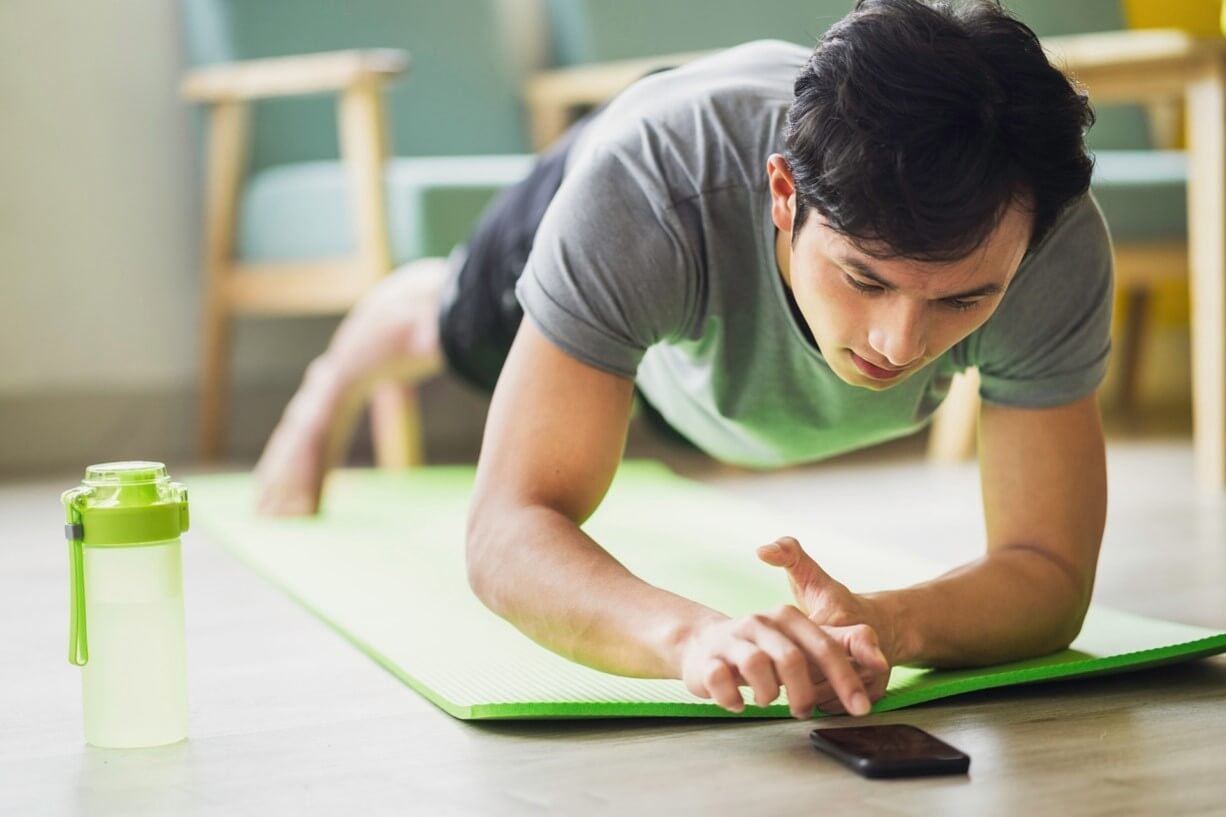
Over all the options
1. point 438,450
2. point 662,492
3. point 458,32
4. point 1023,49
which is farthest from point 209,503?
point 1023,49

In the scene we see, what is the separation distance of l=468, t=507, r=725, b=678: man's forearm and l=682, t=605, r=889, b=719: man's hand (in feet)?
0.15

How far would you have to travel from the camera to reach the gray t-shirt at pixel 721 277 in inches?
49.0

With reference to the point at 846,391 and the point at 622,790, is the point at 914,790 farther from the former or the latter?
the point at 846,391

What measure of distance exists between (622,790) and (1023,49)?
53 cm

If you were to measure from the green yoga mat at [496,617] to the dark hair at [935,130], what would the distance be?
1.21ft

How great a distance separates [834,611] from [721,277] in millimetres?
308

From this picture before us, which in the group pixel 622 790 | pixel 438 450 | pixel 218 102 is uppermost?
pixel 218 102

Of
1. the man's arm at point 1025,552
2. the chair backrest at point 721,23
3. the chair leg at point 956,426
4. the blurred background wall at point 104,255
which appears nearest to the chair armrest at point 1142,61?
the chair leg at point 956,426

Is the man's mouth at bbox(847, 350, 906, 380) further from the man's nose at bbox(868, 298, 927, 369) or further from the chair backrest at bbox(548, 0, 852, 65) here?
the chair backrest at bbox(548, 0, 852, 65)

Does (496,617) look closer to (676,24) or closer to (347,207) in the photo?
(347,207)

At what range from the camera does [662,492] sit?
2.50 m


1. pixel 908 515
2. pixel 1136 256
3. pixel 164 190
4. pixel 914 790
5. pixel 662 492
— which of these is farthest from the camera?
pixel 164 190

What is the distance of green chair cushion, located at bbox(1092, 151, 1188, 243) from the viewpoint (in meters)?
2.72

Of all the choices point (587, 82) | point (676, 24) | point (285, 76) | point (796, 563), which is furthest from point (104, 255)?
point (796, 563)
